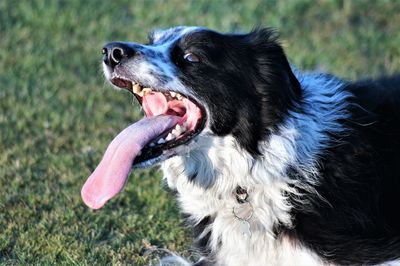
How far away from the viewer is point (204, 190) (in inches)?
164

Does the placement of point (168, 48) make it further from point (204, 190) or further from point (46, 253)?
point (46, 253)

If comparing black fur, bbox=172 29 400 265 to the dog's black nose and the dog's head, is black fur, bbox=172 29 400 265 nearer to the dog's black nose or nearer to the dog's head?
the dog's head

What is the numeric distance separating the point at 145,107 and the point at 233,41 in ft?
1.93

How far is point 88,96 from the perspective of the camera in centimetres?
704

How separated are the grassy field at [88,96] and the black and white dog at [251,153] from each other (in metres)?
0.77

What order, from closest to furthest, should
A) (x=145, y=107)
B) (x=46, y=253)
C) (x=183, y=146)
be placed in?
(x=183, y=146)
(x=145, y=107)
(x=46, y=253)

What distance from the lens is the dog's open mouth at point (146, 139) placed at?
400 cm

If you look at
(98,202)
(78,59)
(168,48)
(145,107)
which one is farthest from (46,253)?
(78,59)

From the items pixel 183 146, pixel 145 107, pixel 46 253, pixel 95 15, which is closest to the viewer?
pixel 183 146

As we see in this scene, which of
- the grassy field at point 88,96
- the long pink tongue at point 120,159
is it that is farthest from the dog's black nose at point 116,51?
the grassy field at point 88,96

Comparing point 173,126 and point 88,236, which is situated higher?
point 173,126

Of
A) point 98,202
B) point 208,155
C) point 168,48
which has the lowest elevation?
point 98,202

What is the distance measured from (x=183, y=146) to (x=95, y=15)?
5.25 metres

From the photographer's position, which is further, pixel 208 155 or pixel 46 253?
pixel 46 253
